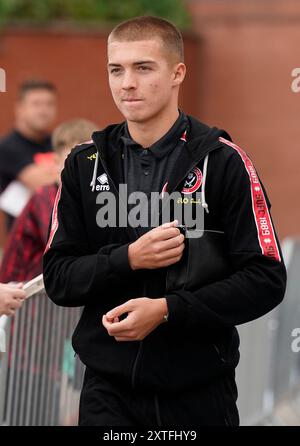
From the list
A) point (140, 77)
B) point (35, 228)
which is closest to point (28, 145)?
point (35, 228)

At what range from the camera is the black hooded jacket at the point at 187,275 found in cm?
411

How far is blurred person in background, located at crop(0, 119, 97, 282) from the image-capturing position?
643cm

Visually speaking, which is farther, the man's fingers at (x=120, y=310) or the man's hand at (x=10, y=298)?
the man's hand at (x=10, y=298)

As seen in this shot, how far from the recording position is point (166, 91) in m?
4.27

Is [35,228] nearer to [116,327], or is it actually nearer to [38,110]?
[116,327]

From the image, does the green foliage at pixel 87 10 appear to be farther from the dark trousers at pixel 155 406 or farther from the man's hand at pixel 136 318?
the man's hand at pixel 136 318

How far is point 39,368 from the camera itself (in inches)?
230

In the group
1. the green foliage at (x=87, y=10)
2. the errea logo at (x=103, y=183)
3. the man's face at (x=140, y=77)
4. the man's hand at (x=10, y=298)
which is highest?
the green foliage at (x=87, y=10)

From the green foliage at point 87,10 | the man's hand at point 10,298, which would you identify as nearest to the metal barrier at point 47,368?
the man's hand at point 10,298

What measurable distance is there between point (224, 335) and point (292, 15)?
11785mm

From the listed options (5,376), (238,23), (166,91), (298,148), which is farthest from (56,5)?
(166,91)

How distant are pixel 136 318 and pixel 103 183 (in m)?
0.56

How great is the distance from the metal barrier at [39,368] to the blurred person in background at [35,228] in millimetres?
535
